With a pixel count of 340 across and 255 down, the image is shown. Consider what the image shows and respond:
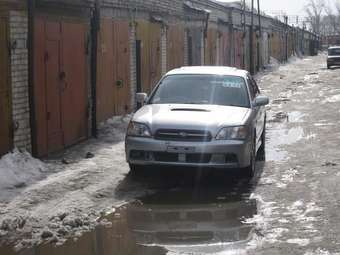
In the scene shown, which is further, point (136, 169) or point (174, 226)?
point (136, 169)

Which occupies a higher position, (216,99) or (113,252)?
(216,99)

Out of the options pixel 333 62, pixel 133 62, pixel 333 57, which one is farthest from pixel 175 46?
pixel 333 57

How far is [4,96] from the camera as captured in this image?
10234 millimetres

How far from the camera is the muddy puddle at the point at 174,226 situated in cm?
647

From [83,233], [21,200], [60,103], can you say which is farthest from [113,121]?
[83,233]

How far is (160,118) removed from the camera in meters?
9.41

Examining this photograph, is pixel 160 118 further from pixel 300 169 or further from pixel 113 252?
pixel 113 252

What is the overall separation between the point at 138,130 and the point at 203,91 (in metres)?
1.60

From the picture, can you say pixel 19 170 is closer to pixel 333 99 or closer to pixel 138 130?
pixel 138 130

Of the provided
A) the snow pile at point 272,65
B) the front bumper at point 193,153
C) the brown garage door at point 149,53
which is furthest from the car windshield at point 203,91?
the snow pile at point 272,65

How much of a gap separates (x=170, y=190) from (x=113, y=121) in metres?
Answer: 6.73

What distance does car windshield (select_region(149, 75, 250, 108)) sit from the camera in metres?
10.4

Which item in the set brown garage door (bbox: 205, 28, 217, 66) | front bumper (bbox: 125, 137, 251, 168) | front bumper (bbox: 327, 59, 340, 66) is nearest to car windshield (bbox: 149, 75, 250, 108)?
front bumper (bbox: 125, 137, 251, 168)

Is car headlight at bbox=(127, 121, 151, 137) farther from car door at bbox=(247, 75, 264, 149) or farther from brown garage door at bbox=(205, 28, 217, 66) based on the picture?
brown garage door at bbox=(205, 28, 217, 66)
